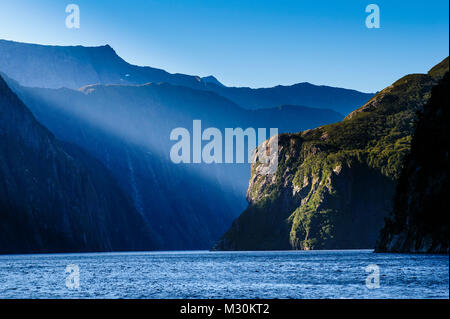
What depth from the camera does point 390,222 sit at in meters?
172

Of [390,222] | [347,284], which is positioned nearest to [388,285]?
[347,284]

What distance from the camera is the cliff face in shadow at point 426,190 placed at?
133 meters

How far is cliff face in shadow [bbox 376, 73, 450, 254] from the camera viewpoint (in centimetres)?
13288

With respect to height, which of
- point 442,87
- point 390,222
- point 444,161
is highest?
point 442,87

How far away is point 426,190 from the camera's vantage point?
140m

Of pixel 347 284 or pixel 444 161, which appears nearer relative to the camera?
pixel 347 284

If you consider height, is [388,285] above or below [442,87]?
below

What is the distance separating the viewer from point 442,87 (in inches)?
5891
